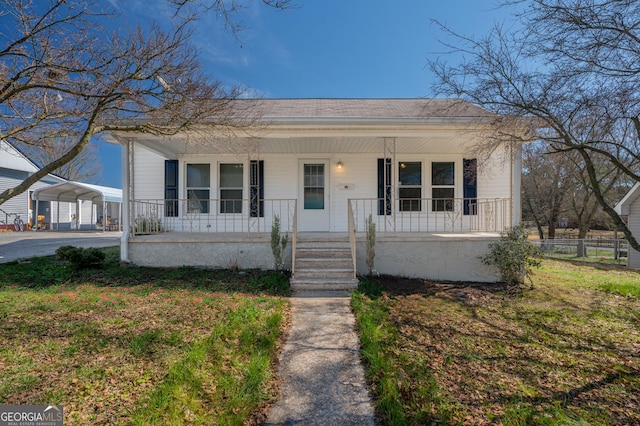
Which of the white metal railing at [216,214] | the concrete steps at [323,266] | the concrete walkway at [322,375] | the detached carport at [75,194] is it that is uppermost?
the detached carport at [75,194]

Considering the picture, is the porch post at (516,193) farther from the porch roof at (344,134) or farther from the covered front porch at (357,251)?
the porch roof at (344,134)

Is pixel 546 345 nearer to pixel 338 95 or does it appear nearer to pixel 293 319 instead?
pixel 293 319

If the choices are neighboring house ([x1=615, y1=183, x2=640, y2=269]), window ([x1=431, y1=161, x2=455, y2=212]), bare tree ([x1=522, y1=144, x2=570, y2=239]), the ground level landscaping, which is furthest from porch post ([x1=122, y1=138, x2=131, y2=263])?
bare tree ([x1=522, y1=144, x2=570, y2=239])

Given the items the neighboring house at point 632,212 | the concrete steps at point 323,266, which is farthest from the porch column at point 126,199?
the neighboring house at point 632,212

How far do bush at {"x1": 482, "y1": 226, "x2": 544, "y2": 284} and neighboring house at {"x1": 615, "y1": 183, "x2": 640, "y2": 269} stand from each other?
37.7ft

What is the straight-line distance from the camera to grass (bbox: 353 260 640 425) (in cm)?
241

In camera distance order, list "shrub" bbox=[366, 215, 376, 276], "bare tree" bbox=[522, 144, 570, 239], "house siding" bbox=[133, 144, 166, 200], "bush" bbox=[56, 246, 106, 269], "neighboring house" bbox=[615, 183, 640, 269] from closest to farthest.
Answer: "shrub" bbox=[366, 215, 376, 276] → "bush" bbox=[56, 246, 106, 269] → "house siding" bbox=[133, 144, 166, 200] → "neighboring house" bbox=[615, 183, 640, 269] → "bare tree" bbox=[522, 144, 570, 239]

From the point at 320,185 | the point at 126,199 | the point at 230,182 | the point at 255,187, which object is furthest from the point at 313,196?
the point at 126,199

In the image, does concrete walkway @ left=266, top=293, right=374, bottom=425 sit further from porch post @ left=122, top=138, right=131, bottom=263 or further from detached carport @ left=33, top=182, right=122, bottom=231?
detached carport @ left=33, top=182, right=122, bottom=231

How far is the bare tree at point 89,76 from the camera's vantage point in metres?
3.37

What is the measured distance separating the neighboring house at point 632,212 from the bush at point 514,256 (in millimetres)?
11496

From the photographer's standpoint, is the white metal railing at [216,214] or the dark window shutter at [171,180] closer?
the white metal railing at [216,214]

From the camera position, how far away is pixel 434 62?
539 cm

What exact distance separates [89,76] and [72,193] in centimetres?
1977
